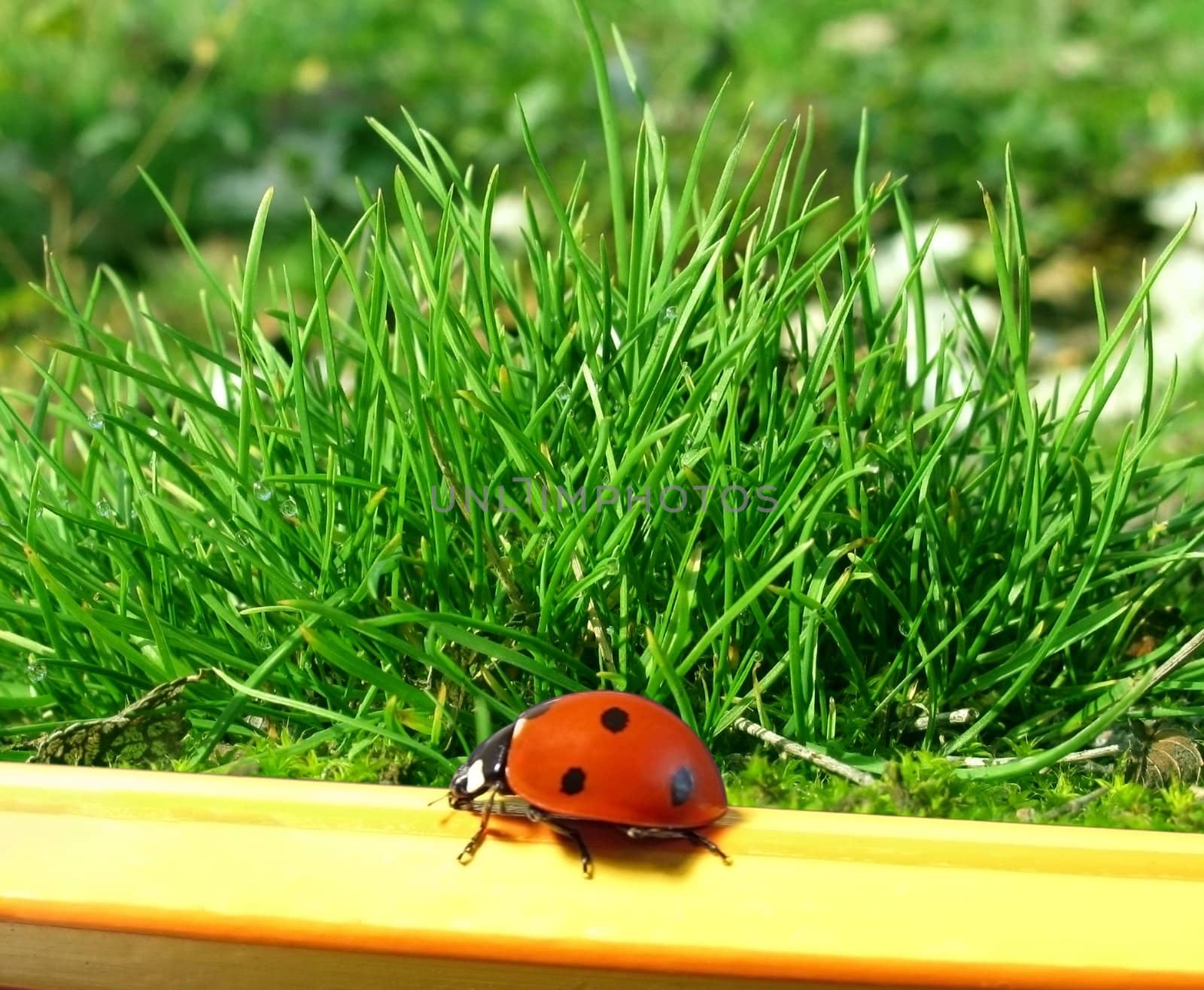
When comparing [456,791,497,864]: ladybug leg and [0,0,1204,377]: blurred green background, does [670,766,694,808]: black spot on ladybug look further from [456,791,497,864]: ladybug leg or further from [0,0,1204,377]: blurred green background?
[0,0,1204,377]: blurred green background

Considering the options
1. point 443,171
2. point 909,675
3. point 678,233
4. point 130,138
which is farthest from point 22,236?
point 909,675

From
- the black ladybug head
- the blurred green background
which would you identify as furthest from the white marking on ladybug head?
the blurred green background

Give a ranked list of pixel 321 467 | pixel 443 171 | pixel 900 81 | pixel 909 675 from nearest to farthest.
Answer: pixel 909 675
pixel 321 467
pixel 443 171
pixel 900 81

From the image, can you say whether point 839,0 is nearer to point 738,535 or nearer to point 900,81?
point 900,81

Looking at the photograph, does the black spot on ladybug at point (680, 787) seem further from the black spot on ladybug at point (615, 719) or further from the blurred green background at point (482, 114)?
the blurred green background at point (482, 114)

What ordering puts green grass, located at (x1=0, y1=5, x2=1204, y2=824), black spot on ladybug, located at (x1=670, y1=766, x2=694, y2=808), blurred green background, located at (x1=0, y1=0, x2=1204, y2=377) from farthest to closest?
blurred green background, located at (x1=0, y1=0, x2=1204, y2=377) < green grass, located at (x1=0, y1=5, x2=1204, y2=824) < black spot on ladybug, located at (x1=670, y1=766, x2=694, y2=808)

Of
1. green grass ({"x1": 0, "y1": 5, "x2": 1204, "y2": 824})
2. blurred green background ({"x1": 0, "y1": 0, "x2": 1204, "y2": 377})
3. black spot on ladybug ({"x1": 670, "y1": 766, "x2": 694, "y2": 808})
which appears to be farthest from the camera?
blurred green background ({"x1": 0, "y1": 0, "x2": 1204, "y2": 377})

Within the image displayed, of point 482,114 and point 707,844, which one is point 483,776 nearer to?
point 707,844
